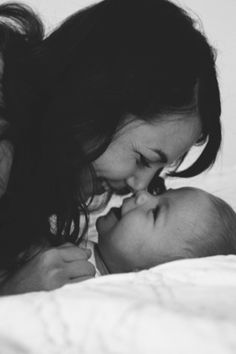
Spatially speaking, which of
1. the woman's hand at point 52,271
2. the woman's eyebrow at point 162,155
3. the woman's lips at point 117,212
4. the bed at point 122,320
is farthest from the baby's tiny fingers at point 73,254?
the bed at point 122,320

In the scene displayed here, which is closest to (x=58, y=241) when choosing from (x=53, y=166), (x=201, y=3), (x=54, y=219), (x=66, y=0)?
(x=54, y=219)

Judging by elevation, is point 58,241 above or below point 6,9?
below

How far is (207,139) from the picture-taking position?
1018 millimetres

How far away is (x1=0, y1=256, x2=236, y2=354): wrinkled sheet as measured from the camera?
43cm

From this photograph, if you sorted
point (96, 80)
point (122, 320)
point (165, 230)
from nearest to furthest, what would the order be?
point (122, 320) < point (96, 80) < point (165, 230)

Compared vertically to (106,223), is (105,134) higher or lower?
higher

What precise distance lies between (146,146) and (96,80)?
6.0 inches

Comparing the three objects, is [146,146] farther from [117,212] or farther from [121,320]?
[121,320]

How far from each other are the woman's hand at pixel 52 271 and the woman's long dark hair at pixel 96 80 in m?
0.15

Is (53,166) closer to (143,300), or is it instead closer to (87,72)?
(87,72)

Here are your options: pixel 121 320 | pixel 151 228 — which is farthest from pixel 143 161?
pixel 121 320

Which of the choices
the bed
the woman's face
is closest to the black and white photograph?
the woman's face

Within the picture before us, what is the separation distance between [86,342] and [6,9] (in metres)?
0.78

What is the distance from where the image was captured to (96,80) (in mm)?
880
